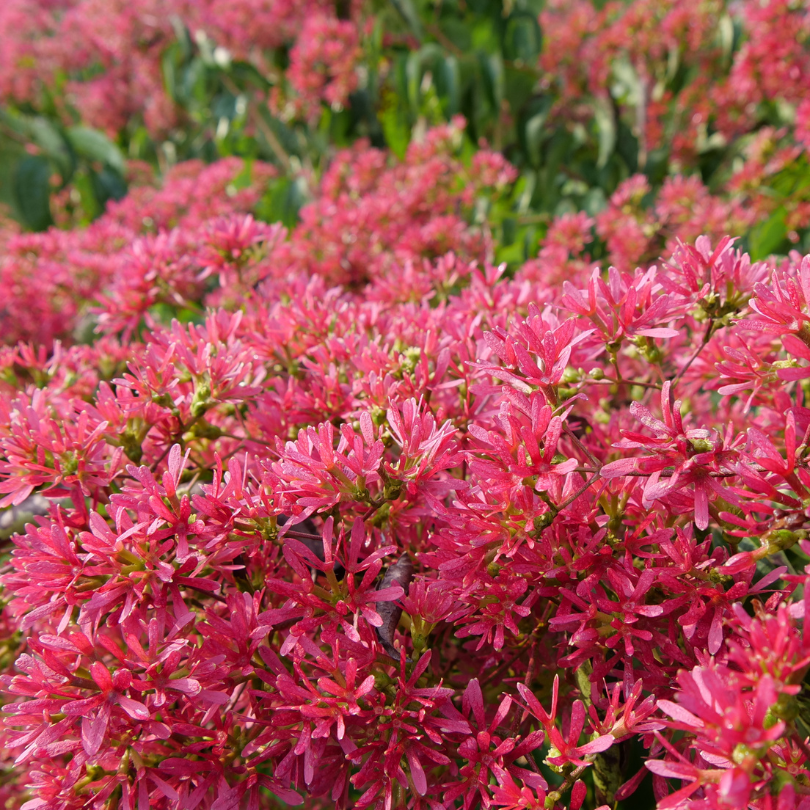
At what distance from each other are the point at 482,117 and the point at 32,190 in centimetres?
239

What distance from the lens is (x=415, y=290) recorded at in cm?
142

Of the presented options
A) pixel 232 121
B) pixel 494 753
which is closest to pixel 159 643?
pixel 494 753

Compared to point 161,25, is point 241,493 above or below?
below

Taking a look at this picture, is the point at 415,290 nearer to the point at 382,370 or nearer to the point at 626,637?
the point at 382,370

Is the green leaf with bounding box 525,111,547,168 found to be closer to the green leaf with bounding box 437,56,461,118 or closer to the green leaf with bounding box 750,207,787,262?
the green leaf with bounding box 437,56,461,118

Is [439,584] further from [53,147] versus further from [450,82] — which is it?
[53,147]

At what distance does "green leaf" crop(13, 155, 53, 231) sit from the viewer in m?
3.29

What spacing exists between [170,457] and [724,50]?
141 inches

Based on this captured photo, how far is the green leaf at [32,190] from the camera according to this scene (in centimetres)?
329

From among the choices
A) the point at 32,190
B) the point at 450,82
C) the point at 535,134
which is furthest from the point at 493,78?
the point at 32,190

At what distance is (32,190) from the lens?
10.9 ft

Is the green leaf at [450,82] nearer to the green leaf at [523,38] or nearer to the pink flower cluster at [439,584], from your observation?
the green leaf at [523,38]

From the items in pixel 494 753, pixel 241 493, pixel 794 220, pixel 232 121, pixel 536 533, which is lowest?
pixel 794 220

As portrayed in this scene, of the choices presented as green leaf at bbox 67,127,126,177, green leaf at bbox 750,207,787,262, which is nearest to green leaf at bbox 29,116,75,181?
green leaf at bbox 67,127,126,177
